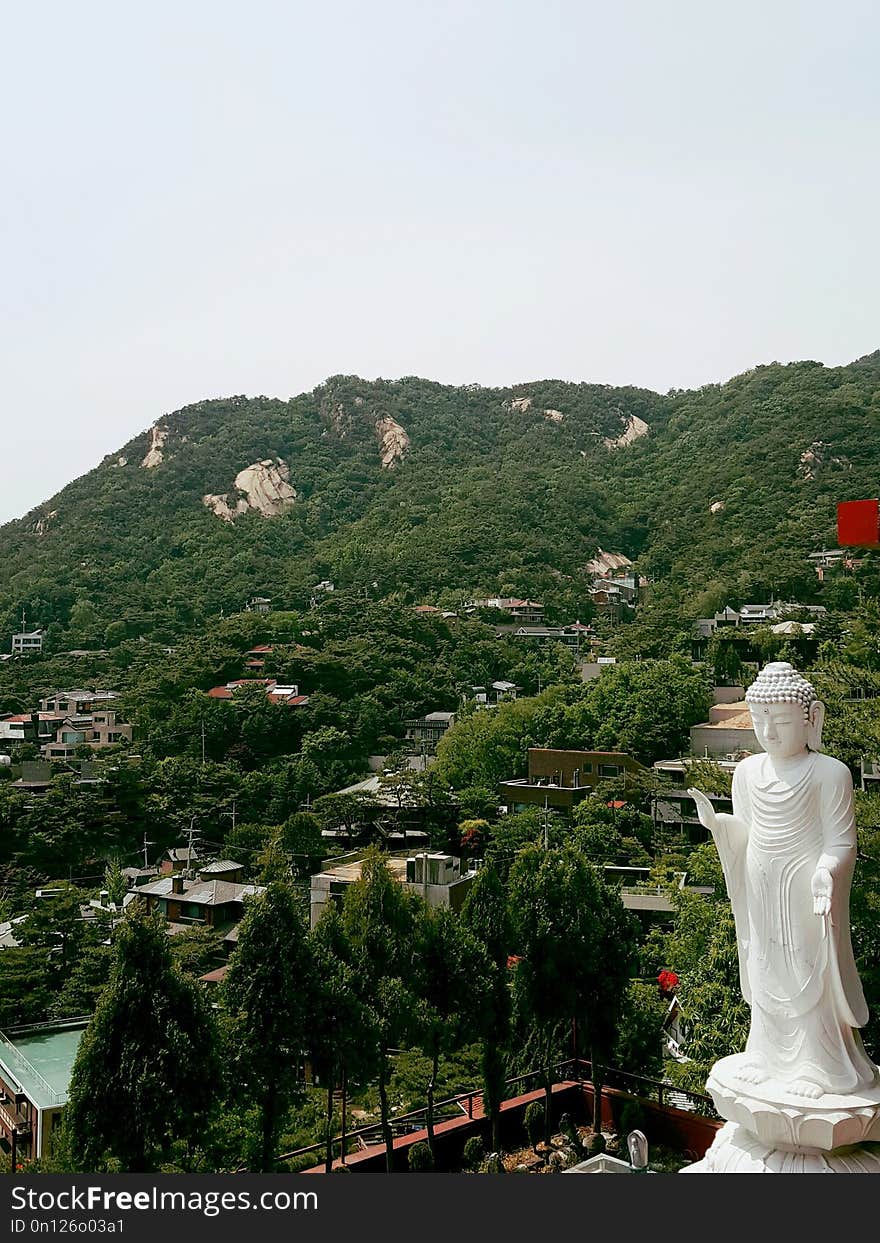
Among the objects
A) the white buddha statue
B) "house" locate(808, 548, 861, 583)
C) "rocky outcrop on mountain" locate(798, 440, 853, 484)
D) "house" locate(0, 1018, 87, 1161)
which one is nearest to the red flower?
"house" locate(0, 1018, 87, 1161)

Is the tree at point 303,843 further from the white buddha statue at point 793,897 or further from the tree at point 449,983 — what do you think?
the white buddha statue at point 793,897

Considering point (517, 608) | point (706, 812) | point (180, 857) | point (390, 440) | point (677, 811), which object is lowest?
point (180, 857)

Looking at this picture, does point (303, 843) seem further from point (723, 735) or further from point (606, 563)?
point (606, 563)

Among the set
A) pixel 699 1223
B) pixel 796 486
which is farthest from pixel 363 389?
pixel 699 1223

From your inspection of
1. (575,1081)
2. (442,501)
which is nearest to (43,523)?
(442,501)

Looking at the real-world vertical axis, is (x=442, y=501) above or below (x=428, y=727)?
above

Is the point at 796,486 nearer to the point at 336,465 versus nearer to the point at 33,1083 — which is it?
the point at 336,465
